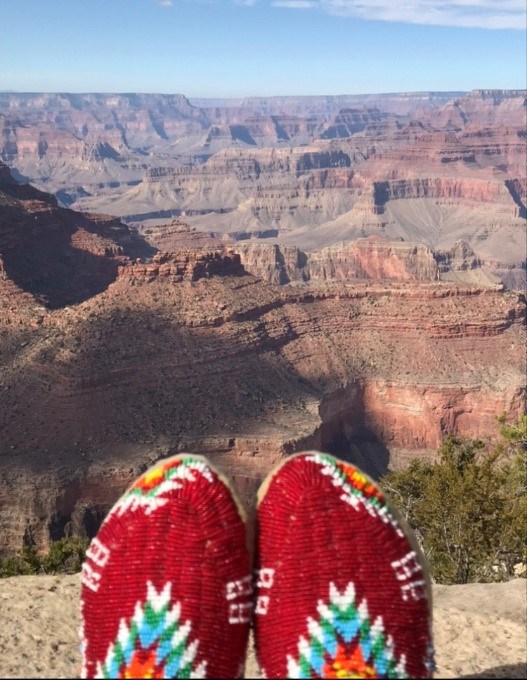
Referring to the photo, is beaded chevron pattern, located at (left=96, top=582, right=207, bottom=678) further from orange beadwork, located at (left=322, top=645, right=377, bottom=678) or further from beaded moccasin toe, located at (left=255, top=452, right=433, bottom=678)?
orange beadwork, located at (left=322, top=645, right=377, bottom=678)

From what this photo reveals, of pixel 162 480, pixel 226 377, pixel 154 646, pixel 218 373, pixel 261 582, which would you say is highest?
pixel 162 480

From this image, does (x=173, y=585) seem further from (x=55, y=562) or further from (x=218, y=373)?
(x=218, y=373)

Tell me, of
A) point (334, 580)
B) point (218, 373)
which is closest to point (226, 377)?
point (218, 373)

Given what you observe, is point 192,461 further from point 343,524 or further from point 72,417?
point 72,417

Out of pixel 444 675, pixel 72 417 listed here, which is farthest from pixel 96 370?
pixel 444 675

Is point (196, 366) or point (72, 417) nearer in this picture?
point (72, 417)

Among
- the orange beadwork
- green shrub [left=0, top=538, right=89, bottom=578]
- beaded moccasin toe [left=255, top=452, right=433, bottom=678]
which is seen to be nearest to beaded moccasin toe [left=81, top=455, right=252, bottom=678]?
beaded moccasin toe [left=255, top=452, right=433, bottom=678]

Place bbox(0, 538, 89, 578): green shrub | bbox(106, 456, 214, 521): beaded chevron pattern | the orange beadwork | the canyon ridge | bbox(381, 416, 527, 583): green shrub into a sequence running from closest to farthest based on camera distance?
the orange beadwork → bbox(106, 456, 214, 521): beaded chevron pattern → bbox(381, 416, 527, 583): green shrub → bbox(0, 538, 89, 578): green shrub → the canyon ridge
